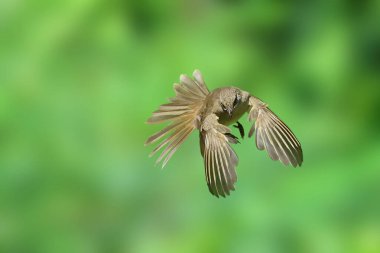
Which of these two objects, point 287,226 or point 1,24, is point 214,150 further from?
point 1,24

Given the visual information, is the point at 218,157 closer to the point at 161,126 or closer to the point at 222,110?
the point at 222,110

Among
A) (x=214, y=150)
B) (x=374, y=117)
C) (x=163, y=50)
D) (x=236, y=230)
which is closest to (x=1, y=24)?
(x=163, y=50)

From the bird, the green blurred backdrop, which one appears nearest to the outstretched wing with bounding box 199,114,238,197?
the bird

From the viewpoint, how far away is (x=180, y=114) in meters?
0.60

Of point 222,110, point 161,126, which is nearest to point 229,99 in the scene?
point 222,110

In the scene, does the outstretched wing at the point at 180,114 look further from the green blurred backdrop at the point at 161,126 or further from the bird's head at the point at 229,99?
the green blurred backdrop at the point at 161,126

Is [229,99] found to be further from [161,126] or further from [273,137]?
[161,126]

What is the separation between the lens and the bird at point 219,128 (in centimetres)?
A: 50

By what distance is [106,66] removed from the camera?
3.85ft

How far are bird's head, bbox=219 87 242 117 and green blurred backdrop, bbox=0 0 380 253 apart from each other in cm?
52

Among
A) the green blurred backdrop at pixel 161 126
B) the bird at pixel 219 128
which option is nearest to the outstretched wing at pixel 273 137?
the bird at pixel 219 128

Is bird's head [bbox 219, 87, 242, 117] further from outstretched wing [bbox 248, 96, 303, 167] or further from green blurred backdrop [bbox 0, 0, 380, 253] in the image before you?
Result: green blurred backdrop [bbox 0, 0, 380, 253]

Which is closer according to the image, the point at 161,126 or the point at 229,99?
the point at 229,99

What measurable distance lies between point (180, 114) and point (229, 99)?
60mm
